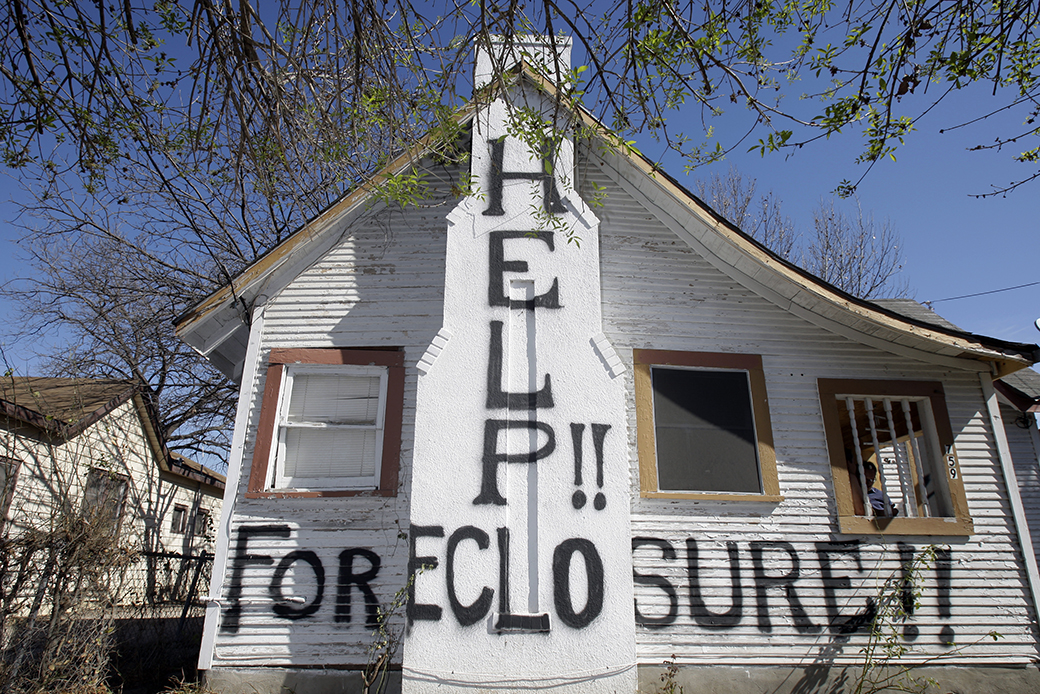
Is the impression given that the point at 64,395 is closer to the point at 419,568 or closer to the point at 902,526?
the point at 419,568

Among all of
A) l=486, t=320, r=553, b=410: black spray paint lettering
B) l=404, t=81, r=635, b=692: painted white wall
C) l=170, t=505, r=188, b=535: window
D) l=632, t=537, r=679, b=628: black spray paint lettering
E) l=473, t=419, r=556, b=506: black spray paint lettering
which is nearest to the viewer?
l=404, t=81, r=635, b=692: painted white wall

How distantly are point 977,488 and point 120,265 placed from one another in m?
18.2

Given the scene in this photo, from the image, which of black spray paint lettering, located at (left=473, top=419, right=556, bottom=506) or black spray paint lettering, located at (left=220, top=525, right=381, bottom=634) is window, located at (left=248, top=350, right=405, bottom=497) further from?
black spray paint lettering, located at (left=473, top=419, right=556, bottom=506)

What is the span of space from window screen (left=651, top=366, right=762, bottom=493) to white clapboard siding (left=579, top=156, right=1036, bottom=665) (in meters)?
0.26

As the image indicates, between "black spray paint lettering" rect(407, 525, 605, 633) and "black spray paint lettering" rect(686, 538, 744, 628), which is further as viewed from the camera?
"black spray paint lettering" rect(686, 538, 744, 628)

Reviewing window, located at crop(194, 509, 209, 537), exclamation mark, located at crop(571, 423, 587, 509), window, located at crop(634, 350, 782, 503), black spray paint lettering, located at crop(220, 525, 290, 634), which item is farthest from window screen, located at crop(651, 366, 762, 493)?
window, located at crop(194, 509, 209, 537)

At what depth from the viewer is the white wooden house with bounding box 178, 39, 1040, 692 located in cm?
518

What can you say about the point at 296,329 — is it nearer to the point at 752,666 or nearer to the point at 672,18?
the point at 672,18

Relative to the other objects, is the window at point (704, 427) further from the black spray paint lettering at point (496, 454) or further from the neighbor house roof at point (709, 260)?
the black spray paint lettering at point (496, 454)

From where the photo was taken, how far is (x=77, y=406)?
11.7 metres

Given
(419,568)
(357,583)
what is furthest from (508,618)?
(357,583)

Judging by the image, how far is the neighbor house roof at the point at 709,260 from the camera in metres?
6.48

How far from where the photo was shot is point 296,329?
675 centimetres

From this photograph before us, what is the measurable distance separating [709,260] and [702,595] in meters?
3.62
